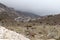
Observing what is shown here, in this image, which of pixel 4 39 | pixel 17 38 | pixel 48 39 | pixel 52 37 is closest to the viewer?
pixel 4 39

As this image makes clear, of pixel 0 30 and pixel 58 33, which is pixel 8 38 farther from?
pixel 58 33

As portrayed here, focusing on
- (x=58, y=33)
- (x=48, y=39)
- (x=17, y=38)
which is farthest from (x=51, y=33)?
(x=17, y=38)

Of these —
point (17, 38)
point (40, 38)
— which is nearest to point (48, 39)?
point (40, 38)

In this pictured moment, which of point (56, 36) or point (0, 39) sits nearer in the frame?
point (0, 39)

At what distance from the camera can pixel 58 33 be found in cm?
1438

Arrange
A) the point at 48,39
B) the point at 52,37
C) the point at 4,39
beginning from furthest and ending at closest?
1. the point at 52,37
2. the point at 48,39
3. the point at 4,39

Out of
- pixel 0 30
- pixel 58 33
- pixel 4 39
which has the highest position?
pixel 58 33

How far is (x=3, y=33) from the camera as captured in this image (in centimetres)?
816

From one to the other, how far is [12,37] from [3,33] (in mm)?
393

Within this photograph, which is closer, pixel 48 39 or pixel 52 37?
pixel 48 39

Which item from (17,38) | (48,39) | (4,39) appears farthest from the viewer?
(48,39)

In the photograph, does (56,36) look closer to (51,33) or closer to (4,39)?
(51,33)

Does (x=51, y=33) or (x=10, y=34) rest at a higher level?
(x=51, y=33)

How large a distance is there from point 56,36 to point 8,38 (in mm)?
6403
